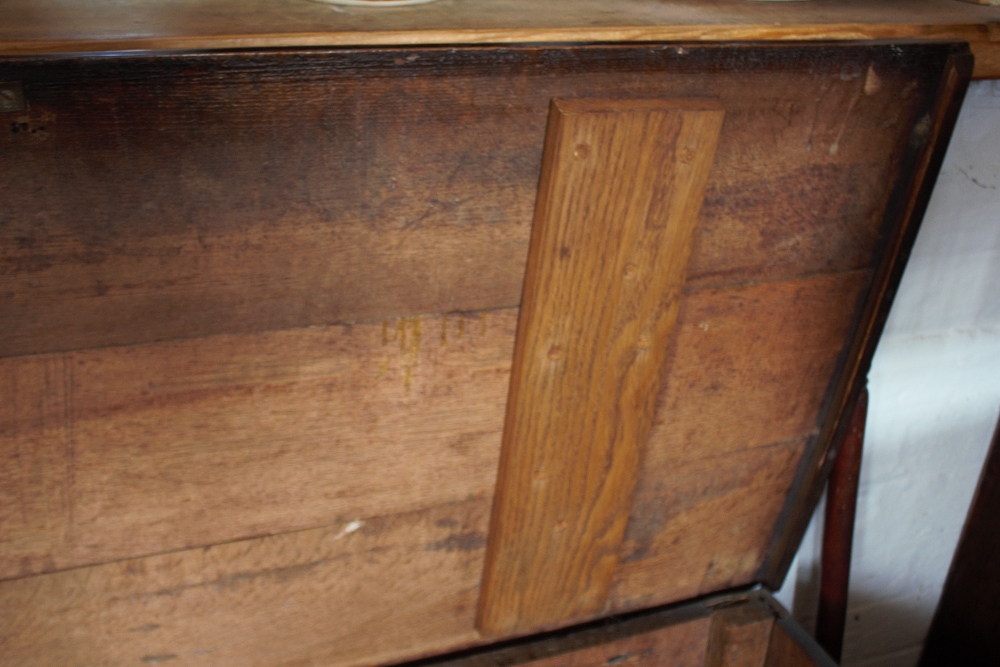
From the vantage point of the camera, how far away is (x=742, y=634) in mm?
1199

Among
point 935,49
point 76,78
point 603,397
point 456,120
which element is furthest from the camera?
point 603,397

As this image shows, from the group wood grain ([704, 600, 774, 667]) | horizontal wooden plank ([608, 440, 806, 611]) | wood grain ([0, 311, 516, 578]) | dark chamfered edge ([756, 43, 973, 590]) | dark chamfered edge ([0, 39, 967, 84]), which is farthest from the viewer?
wood grain ([704, 600, 774, 667])

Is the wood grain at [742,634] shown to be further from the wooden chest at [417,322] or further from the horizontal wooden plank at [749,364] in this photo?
the horizontal wooden plank at [749,364]

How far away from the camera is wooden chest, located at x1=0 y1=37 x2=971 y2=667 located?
0.67 m

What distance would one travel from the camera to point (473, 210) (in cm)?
76

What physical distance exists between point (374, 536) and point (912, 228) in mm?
645

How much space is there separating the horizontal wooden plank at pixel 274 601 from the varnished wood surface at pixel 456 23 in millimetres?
491

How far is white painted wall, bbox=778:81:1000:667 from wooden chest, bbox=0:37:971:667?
9.9 inches

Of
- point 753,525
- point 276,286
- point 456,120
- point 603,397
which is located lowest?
point 753,525

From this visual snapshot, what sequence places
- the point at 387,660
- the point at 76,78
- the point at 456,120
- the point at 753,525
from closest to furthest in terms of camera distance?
the point at 76,78 → the point at 456,120 → the point at 387,660 → the point at 753,525

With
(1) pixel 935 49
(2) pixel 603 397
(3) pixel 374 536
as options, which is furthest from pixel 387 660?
(1) pixel 935 49

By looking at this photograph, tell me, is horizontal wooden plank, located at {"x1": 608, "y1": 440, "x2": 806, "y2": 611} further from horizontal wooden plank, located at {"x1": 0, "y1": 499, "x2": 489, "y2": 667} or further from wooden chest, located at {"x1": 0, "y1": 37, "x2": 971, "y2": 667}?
horizontal wooden plank, located at {"x1": 0, "y1": 499, "x2": 489, "y2": 667}

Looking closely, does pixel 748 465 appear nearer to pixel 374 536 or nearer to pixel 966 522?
pixel 374 536

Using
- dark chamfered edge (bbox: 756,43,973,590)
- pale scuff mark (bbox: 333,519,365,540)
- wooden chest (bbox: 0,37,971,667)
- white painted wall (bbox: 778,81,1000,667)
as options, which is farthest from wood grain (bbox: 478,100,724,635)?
white painted wall (bbox: 778,81,1000,667)
